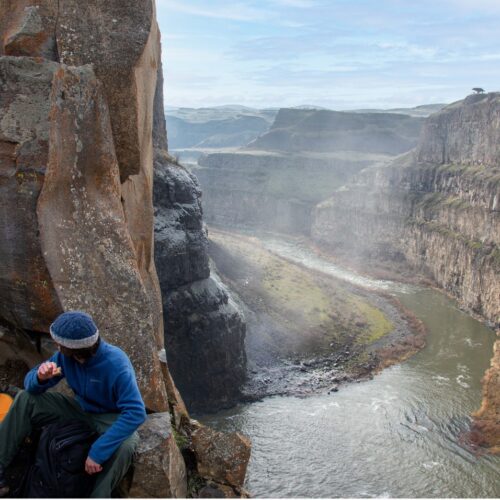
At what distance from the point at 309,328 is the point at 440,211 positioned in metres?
36.2

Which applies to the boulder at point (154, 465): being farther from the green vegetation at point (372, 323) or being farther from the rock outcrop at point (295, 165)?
the rock outcrop at point (295, 165)

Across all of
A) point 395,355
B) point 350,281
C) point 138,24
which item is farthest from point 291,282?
point 138,24

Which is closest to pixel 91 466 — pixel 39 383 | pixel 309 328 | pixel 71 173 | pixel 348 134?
pixel 39 383

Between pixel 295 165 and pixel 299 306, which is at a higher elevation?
pixel 295 165

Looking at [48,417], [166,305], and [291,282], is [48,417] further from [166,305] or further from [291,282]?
[291,282]

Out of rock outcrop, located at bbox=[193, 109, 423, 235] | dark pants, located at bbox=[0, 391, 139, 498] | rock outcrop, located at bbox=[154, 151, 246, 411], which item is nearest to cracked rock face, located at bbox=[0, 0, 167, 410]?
dark pants, located at bbox=[0, 391, 139, 498]

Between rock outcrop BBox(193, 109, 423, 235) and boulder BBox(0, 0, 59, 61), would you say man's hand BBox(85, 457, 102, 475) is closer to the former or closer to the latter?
boulder BBox(0, 0, 59, 61)

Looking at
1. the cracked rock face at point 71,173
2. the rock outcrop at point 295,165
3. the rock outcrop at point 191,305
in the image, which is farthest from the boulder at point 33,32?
the rock outcrop at point 295,165

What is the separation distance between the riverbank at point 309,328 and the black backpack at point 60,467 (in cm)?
3607

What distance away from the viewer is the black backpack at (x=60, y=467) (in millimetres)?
7715

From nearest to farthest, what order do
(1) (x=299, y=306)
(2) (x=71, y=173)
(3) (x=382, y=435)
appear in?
(2) (x=71, y=173)
(3) (x=382, y=435)
(1) (x=299, y=306)

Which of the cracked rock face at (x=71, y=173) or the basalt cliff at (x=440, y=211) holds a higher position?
the cracked rock face at (x=71, y=173)

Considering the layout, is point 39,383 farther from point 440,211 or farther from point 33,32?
point 440,211

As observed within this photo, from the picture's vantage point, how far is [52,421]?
27.2ft
